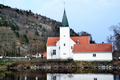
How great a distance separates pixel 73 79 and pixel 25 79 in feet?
20.5

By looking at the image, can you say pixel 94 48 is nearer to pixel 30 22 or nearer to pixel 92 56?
pixel 92 56

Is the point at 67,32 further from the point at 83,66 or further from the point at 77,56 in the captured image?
the point at 83,66

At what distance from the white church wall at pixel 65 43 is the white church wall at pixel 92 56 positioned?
2.79 meters

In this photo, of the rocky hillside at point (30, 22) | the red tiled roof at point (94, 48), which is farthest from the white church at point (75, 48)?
the rocky hillside at point (30, 22)

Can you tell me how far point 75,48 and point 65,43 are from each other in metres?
2.92

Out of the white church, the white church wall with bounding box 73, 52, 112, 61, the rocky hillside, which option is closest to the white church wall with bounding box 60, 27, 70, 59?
the white church

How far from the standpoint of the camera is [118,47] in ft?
140

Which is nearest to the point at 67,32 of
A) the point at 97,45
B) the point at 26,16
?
the point at 97,45

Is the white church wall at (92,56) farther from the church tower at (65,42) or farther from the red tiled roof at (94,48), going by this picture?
A: the church tower at (65,42)

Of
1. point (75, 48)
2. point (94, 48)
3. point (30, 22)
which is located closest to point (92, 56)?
point (94, 48)

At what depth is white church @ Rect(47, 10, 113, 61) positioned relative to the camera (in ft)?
146

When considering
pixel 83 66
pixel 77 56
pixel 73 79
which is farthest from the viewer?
pixel 77 56

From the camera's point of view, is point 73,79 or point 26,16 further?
point 26,16

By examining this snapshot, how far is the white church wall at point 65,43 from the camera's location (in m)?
47.8
